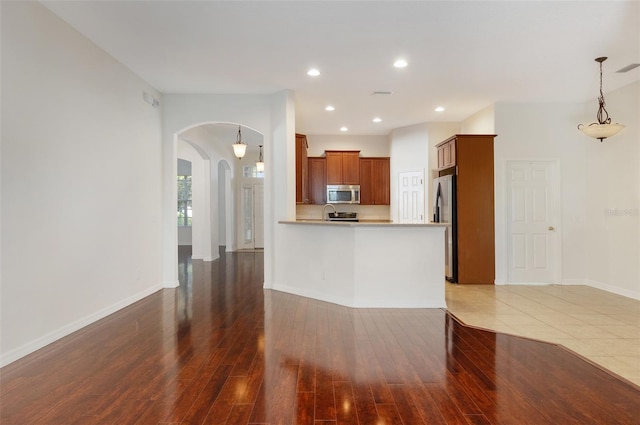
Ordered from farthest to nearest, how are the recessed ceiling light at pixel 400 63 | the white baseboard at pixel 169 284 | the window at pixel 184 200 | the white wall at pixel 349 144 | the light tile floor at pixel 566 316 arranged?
1. the window at pixel 184 200
2. the white wall at pixel 349 144
3. the white baseboard at pixel 169 284
4. the recessed ceiling light at pixel 400 63
5. the light tile floor at pixel 566 316

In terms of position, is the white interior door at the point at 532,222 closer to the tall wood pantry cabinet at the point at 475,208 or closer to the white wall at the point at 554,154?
the white wall at the point at 554,154

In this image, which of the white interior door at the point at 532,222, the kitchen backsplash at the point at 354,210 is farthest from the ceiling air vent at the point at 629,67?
the kitchen backsplash at the point at 354,210

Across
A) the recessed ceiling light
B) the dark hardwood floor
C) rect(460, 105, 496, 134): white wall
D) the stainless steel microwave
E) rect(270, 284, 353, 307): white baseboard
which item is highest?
the recessed ceiling light

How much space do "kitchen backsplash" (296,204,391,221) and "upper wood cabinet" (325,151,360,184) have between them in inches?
25.8

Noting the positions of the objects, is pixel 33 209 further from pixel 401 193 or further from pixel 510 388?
pixel 401 193

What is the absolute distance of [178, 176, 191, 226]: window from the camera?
12.4m

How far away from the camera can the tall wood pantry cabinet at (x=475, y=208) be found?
5.90m

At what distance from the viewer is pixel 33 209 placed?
122 inches

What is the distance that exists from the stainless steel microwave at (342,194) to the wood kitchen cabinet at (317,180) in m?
0.14

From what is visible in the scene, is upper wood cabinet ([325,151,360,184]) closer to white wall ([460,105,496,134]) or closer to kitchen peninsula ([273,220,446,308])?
white wall ([460,105,496,134])

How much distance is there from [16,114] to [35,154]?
359 mm

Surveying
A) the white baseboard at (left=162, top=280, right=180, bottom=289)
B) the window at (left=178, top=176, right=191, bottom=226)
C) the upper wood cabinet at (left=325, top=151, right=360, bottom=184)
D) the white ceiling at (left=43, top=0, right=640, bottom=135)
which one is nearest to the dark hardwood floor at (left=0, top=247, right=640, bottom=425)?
the white baseboard at (left=162, top=280, right=180, bottom=289)

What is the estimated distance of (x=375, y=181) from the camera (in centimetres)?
842

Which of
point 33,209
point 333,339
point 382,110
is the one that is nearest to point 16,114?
point 33,209
